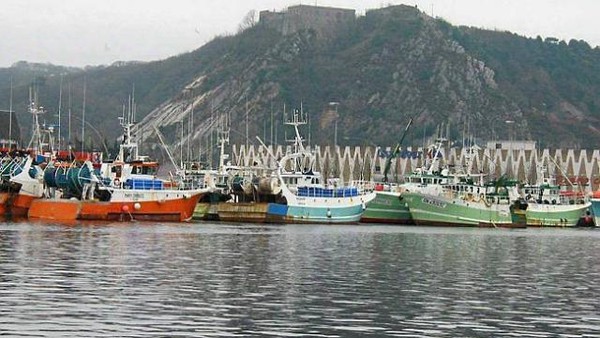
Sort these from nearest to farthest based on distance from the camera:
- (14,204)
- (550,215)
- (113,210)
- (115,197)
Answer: (113,210)
(115,197)
(14,204)
(550,215)

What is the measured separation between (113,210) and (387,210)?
3839 centimetres

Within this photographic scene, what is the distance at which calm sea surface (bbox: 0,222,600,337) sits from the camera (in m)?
45.3

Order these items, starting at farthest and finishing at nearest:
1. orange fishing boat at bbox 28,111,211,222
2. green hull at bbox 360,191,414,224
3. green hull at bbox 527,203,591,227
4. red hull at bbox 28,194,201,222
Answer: green hull at bbox 527,203,591,227, green hull at bbox 360,191,414,224, orange fishing boat at bbox 28,111,211,222, red hull at bbox 28,194,201,222

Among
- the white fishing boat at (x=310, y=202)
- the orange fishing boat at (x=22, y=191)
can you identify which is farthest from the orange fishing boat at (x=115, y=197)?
the white fishing boat at (x=310, y=202)

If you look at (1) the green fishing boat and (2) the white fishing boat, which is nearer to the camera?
(2) the white fishing boat

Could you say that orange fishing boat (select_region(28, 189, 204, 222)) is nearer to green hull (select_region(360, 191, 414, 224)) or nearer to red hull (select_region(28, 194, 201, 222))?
red hull (select_region(28, 194, 201, 222))

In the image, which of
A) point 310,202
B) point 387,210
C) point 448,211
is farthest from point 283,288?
point 387,210

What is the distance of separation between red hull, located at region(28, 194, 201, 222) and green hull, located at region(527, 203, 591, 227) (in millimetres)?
49288

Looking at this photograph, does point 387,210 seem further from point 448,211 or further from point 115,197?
point 115,197

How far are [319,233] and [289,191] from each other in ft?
77.7

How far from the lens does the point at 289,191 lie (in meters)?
137

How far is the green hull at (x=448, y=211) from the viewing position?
5778 inches

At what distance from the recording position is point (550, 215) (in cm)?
16112

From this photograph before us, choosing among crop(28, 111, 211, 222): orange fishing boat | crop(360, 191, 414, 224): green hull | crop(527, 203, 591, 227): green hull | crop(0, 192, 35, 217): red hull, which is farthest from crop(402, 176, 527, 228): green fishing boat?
crop(0, 192, 35, 217): red hull
